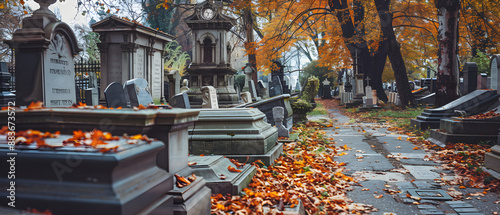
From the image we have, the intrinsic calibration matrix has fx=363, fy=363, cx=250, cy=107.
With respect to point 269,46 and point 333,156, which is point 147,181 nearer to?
point 333,156

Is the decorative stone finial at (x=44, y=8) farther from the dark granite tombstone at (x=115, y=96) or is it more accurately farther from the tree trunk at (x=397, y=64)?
the tree trunk at (x=397, y=64)

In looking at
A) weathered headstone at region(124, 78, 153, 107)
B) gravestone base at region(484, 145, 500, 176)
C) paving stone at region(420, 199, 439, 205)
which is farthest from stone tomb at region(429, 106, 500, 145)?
weathered headstone at region(124, 78, 153, 107)

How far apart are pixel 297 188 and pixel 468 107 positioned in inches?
293

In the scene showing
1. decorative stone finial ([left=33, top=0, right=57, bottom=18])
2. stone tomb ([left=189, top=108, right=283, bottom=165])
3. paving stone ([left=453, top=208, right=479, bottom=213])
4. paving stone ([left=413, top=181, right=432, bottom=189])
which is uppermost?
decorative stone finial ([left=33, top=0, right=57, bottom=18])

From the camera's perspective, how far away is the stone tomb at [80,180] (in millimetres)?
2023

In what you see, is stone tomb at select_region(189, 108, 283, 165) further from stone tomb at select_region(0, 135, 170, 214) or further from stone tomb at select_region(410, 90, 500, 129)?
stone tomb at select_region(410, 90, 500, 129)

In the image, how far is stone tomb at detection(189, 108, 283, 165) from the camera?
573cm

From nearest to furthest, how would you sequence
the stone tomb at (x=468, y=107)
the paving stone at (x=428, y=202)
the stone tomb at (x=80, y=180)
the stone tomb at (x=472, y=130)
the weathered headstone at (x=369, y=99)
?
the stone tomb at (x=80, y=180), the paving stone at (x=428, y=202), the stone tomb at (x=472, y=130), the stone tomb at (x=468, y=107), the weathered headstone at (x=369, y=99)

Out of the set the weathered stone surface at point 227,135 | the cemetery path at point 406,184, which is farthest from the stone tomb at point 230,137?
the cemetery path at point 406,184

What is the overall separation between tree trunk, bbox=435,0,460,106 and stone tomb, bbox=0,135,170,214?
1235 cm

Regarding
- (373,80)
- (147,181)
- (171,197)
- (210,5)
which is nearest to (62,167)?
(147,181)

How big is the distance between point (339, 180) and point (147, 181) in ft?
12.6

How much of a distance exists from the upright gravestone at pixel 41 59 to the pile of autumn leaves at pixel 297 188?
467 centimetres

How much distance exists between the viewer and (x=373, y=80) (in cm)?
2305
